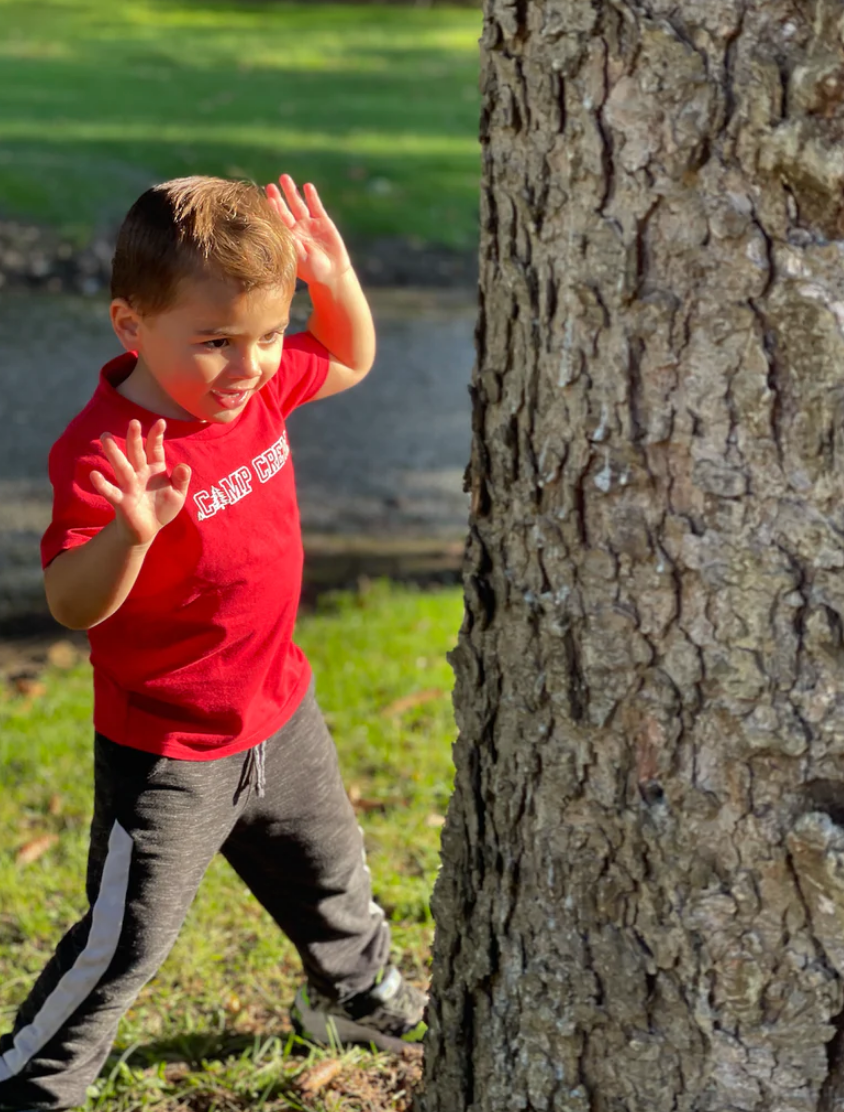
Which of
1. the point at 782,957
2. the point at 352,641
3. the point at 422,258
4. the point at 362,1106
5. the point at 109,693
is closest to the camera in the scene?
the point at 782,957

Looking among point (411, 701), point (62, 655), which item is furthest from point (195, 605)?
point (62, 655)

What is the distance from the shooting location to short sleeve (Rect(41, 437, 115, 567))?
2014 millimetres

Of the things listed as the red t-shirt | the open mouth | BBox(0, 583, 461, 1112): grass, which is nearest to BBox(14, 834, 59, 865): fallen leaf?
BBox(0, 583, 461, 1112): grass

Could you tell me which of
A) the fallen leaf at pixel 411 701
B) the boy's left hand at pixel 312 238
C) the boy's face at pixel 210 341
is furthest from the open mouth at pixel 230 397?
the fallen leaf at pixel 411 701

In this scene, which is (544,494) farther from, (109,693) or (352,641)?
(352,641)

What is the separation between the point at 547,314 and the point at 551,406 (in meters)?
0.12

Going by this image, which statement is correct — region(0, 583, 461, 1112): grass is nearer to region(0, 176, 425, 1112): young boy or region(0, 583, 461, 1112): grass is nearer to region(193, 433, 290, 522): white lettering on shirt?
region(0, 176, 425, 1112): young boy

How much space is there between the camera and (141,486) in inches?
75.9

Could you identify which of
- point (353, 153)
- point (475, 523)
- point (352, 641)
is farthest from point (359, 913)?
point (353, 153)

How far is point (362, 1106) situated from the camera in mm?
2623

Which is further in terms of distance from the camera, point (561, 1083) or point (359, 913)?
point (359, 913)

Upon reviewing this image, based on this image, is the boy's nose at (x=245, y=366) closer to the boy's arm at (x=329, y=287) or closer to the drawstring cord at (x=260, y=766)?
the boy's arm at (x=329, y=287)

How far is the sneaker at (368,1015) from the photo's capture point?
275 centimetres

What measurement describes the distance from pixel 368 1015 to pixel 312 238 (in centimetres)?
145
